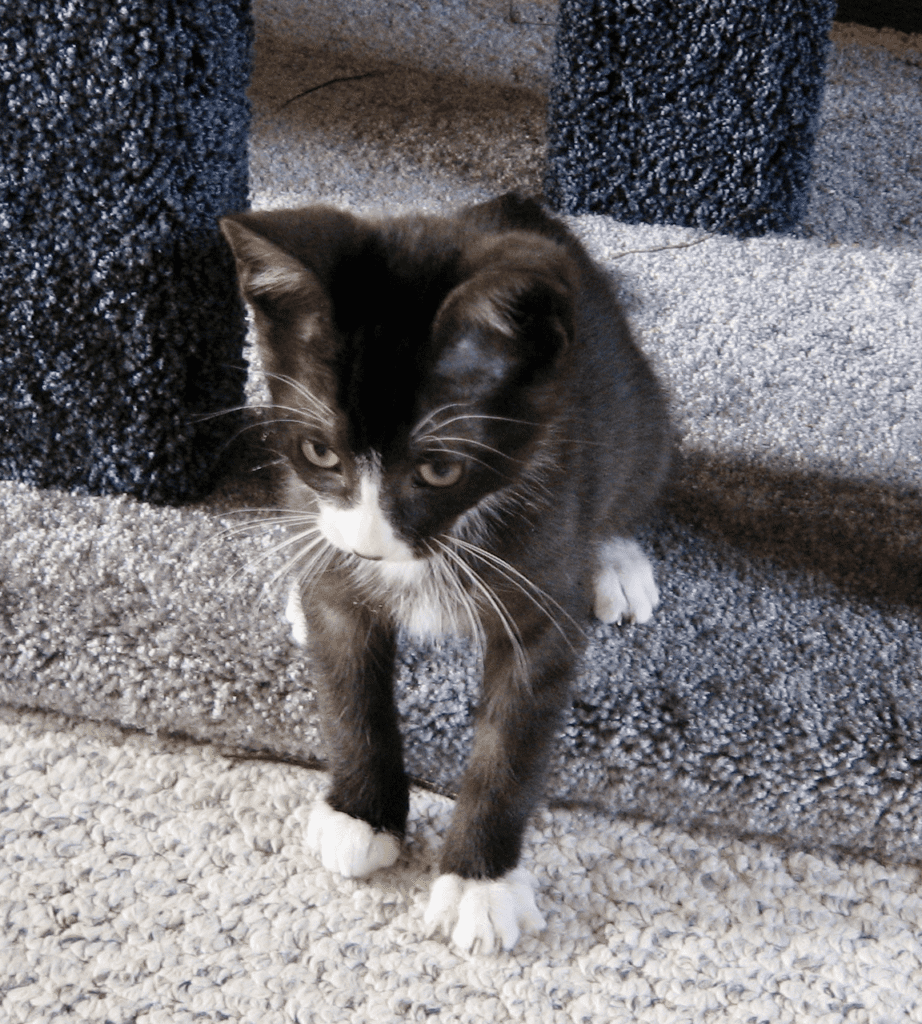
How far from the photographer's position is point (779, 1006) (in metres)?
0.77

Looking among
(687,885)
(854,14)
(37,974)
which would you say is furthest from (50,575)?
(854,14)

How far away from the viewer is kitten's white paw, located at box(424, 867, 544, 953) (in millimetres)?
782

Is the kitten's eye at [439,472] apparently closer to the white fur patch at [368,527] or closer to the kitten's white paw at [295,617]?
the white fur patch at [368,527]

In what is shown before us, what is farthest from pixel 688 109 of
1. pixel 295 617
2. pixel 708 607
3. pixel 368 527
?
pixel 368 527

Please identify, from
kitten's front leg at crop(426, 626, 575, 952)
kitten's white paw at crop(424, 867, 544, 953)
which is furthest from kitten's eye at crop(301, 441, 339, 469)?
kitten's white paw at crop(424, 867, 544, 953)

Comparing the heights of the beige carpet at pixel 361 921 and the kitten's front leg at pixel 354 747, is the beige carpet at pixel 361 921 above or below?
below

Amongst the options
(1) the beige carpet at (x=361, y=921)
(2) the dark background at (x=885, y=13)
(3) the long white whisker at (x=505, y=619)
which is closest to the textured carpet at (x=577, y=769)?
(1) the beige carpet at (x=361, y=921)

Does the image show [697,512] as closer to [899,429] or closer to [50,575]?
[899,429]

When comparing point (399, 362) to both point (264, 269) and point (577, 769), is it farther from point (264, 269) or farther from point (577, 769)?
point (577, 769)

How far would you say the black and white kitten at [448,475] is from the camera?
655 millimetres

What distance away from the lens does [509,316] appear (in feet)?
2.07

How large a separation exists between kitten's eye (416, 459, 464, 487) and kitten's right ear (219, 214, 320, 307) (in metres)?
0.13

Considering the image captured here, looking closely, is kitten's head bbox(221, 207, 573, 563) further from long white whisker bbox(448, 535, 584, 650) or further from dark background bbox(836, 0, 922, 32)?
dark background bbox(836, 0, 922, 32)

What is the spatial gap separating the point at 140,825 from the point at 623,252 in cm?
110
